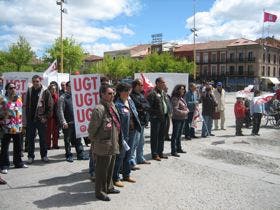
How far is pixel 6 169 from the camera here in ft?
24.8

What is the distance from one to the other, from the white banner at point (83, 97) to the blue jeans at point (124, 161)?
1.04 metres

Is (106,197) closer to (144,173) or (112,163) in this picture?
(112,163)

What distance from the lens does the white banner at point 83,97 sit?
7.52m

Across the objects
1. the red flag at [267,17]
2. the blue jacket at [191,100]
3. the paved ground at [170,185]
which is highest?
the red flag at [267,17]

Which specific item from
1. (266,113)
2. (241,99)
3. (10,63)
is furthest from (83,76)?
(10,63)

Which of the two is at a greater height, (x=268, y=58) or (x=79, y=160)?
(x=268, y=58)

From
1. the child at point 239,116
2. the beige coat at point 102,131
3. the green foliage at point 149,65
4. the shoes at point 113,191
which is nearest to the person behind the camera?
the beige coat at point 102,131

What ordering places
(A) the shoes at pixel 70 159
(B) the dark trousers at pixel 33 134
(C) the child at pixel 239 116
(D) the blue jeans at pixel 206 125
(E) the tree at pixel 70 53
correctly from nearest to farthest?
(B) the dark trousers at pixel 33 134 → (A) the shoes at pixel 70 159 → (D) the blue jeans at pixel 206 125 → (C) the child at pixel 239 116 → (E) the tree at pixel 70 53

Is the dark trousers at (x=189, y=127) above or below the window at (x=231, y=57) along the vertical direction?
below

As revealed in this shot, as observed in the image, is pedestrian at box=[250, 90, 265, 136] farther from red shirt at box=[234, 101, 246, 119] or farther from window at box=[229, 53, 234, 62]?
window at box=[229, 53, 234, 62]

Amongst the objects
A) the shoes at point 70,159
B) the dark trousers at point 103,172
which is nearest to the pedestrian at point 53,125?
the shoes at point 70,159

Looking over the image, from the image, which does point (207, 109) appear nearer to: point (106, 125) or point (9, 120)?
point (9, 120)

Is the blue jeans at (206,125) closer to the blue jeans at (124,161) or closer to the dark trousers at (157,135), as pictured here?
the dark trousers at (157,135)

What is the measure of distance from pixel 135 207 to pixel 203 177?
2283 mm
